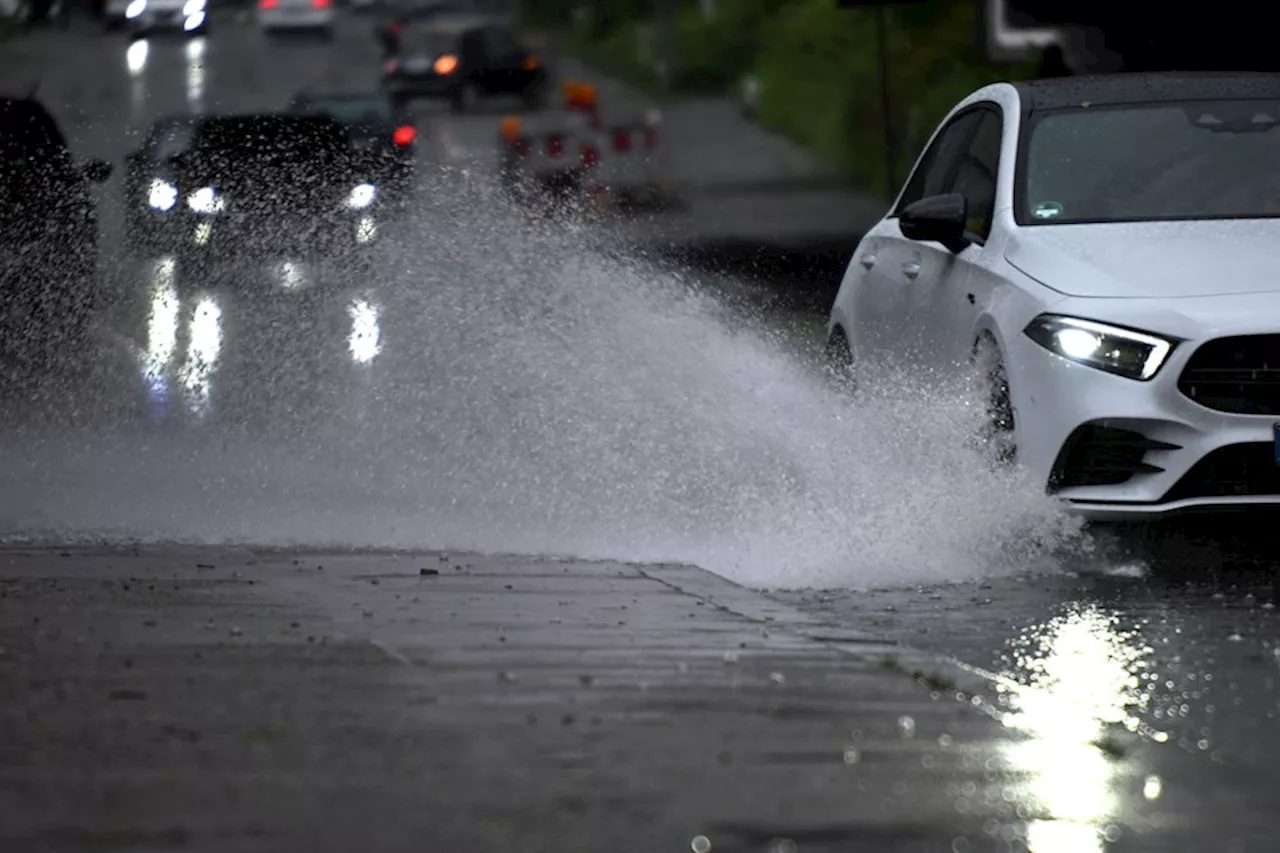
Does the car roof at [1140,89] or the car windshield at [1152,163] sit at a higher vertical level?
the car roof at [1140,89]

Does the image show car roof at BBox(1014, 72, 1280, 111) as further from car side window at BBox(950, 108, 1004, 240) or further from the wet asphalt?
the wet asphalt

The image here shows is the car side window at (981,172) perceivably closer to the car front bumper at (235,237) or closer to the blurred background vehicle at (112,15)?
the car front bumper at (235,237)

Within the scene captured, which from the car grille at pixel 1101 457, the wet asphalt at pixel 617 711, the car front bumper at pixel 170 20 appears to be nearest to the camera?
the wet asphalt at pixel 617 711

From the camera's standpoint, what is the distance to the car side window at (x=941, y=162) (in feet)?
33.4

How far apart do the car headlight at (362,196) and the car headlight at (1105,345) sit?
7640 millimetres

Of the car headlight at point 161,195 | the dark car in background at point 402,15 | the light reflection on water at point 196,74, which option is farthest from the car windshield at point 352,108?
the car headlight at point 161,195

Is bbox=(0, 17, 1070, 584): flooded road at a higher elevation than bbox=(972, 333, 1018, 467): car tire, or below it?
below

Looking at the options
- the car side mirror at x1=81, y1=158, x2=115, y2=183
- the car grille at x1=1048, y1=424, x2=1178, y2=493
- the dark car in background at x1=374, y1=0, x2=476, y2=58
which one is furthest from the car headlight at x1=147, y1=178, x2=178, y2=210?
the car grille at x1=1048, y1=424, x2=1178, y2=493

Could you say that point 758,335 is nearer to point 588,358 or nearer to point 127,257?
point 588,358

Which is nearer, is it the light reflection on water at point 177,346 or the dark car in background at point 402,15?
the light reflection on water at point 177,346

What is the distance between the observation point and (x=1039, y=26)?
842 inches

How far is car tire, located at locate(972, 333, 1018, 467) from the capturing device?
859cm

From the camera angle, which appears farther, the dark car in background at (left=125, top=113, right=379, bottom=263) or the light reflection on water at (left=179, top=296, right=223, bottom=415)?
the dark car in background at (left=125, top=113, right=379, bottom=263)

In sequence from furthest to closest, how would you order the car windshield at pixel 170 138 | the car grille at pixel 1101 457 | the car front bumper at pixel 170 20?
1. the car front bumper at pixel 170 20
2. the car windshield at pixel 170 138
3. the car grille at pixel 1101 457
